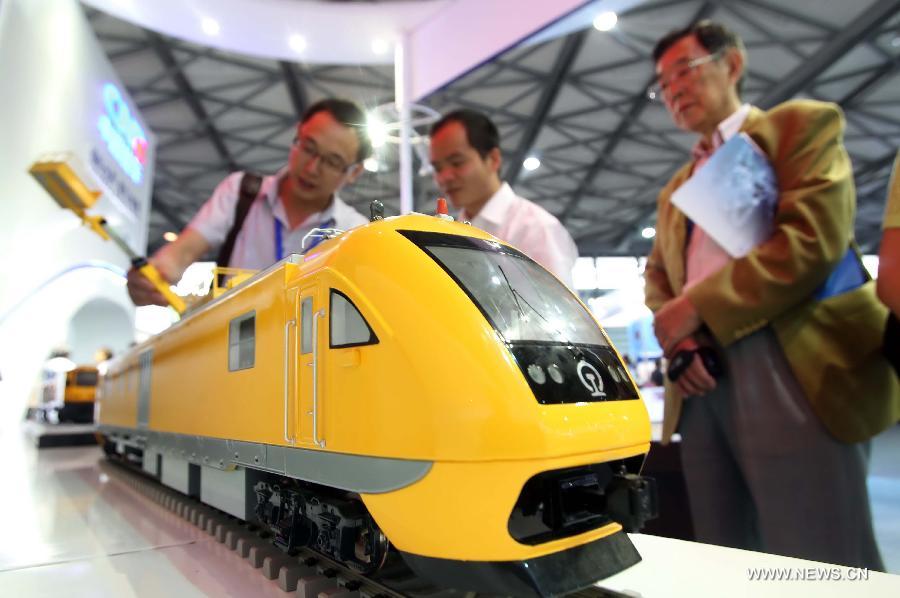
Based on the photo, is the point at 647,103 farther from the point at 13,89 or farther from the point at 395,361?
the point at 395,361

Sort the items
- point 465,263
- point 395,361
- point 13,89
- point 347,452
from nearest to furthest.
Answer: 1. point 395,361
2. point 347,452
3. point 465,263
4. point 13,89

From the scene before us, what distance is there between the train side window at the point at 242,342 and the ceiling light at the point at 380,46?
740cm

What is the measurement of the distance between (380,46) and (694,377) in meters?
8.27

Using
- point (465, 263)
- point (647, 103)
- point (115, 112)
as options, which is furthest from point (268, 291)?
point (647, 103)

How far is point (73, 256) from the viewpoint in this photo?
35.3 ft

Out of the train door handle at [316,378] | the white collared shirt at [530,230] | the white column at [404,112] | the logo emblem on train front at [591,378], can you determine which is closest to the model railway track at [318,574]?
the train door handle at [316,378]

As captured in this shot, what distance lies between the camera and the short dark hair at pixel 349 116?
4.04 m

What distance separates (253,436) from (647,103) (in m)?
15.8

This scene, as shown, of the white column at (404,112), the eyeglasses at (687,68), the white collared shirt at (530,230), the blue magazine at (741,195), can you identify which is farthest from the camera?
the white column at (404,112)

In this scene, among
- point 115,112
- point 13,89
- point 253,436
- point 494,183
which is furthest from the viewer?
point 115,112

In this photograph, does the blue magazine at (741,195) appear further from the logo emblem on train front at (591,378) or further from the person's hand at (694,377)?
the logo emblem on train front at (591,378)

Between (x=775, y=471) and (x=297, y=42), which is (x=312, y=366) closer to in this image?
(x=775, y=471)

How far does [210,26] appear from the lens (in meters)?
9.00

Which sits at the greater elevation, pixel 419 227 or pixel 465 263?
pixel 419 227
